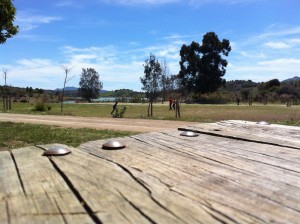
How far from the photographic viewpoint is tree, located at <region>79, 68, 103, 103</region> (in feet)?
325

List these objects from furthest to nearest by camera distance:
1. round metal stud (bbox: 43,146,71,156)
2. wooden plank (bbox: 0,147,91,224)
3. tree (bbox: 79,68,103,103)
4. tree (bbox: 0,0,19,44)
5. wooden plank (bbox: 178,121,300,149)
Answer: tree (bbox: 79,68,103,103), tree (bbox: 0,0,19,44), wooden plank (bbox: 178,121,300,149), round metal stud (bbox: 43,146,71,156), wooden plank (bbox: 0,147,91,224)

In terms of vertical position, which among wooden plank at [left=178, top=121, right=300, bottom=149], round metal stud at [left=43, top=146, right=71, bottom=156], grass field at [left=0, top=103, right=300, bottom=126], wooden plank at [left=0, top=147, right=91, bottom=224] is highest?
wooden plank at [left=178, top=121, right=300, bottom=149]

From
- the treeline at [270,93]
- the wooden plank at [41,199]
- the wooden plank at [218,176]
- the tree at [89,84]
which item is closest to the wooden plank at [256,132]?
the wooden plank at [218,176]

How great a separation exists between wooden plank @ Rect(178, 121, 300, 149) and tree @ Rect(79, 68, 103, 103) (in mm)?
96475

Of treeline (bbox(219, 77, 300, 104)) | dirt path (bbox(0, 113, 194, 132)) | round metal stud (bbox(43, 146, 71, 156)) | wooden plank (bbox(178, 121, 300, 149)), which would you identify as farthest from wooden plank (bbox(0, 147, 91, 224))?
treeline (bbox(219, 77, 300, 104))

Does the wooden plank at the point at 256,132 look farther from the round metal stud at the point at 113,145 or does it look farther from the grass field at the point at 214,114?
the grass field at the point at 214,114

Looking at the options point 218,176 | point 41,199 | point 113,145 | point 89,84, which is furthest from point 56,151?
point 89,84

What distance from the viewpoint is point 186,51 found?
72.6 m

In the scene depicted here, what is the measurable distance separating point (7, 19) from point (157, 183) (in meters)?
16.0

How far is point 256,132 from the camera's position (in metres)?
3.24

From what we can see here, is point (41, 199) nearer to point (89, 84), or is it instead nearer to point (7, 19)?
point (7, 19)

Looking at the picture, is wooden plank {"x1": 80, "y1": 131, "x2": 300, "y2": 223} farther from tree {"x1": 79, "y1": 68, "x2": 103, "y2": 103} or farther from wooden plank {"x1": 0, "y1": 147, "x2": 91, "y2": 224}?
tree {"x1": 79, "y1": 68, "x2": 103, "y2": 103}

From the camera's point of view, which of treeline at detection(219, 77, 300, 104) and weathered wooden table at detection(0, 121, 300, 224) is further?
treeline at detection(219, 77, 300, 104)

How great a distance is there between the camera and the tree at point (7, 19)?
51.6 feet
